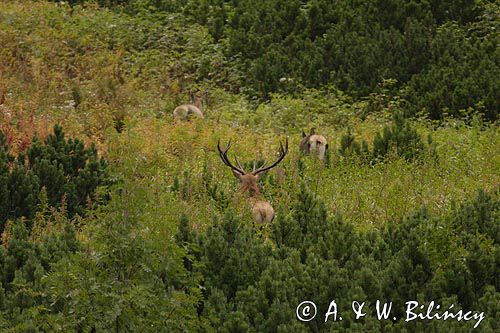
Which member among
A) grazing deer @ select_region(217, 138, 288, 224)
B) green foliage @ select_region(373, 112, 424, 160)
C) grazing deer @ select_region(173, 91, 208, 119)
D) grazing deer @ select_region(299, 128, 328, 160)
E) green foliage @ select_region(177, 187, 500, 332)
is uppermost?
green foliage @ select_region(177, 187, 500, 332)

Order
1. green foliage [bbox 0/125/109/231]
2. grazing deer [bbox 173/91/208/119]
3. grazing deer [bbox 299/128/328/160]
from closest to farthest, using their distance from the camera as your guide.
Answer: green foliage [bbox 0/125/109/231], grazing deer [bbox 299/128/328/160], grazing deer [bbox 173/91/208/119]

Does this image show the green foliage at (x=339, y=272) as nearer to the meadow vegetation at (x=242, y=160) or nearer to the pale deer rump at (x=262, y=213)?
the meadow vegetation at (x=242, y=160)

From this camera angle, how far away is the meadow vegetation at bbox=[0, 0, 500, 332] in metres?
6.10

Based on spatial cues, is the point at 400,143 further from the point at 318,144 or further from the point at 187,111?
the point at 187,111

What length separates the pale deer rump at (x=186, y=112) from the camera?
14574 millimetres

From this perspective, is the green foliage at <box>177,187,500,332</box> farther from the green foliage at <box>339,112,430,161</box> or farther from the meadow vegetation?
the green foliage at <box>339,112,430,161</box>

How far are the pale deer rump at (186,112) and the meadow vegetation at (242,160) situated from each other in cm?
28

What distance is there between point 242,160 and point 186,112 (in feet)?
8.30

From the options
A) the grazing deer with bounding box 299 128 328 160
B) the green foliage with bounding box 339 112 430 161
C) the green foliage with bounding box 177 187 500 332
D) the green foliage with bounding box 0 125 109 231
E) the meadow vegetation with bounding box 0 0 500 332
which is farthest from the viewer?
the grazing deer with bounding box 299 128 328 160

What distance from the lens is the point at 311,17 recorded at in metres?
18.9

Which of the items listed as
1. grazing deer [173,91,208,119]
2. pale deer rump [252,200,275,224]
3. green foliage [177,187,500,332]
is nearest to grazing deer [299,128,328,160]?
grazing deer [173,91,208,119]

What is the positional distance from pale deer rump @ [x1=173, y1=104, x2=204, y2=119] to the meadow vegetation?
0.92 ft

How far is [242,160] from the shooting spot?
12375mm

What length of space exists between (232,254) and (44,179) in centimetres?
325
